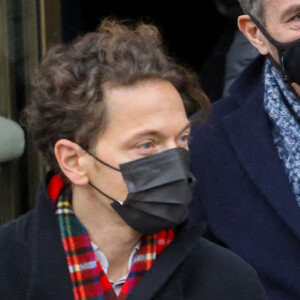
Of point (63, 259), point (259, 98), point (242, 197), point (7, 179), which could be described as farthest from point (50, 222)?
point (7, 179)

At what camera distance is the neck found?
8.26 feet

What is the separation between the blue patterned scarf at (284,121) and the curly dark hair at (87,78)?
542mm

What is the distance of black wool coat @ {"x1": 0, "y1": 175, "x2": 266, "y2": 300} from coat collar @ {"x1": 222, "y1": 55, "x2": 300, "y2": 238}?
1.54ft

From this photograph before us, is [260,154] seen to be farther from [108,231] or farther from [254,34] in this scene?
[108,231]

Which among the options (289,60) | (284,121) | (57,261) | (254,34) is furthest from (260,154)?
(57,261)

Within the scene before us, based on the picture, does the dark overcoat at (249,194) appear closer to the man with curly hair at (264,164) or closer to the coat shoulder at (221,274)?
the man with curly hair at (264,164)

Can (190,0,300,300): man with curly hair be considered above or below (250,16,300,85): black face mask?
below

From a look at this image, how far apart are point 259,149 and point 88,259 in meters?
0.92

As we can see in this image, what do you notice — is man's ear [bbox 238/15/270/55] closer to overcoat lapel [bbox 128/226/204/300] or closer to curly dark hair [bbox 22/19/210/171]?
curly dark hair [bbox 22/19/210/171]

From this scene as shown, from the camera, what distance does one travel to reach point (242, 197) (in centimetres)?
309

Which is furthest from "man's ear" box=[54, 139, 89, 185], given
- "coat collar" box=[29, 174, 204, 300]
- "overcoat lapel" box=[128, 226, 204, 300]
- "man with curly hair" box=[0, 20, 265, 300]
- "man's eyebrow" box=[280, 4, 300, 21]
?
"man's eyebrow" box=[280, 4, 300, 21]

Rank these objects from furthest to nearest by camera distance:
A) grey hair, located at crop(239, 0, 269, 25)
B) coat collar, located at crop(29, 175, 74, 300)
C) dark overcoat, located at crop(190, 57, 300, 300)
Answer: grey hair, located at crop(239, 0, 269, 25) → dark overcoat, located at crop(190, 57, 300, 300) → coat collar, located at crop(29, 175, 74, 300)

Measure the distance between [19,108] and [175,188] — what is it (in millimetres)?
1923

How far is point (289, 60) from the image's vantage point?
304 centimetres
